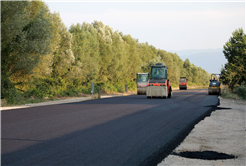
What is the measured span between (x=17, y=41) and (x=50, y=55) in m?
7.01

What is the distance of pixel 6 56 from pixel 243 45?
22569 mm

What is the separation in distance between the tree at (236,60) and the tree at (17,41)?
18.4 meters

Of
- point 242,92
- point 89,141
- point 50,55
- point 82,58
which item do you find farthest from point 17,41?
point 242,92

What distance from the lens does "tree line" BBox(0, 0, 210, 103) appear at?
21828mm

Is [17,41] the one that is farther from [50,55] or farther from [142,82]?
[142,82]

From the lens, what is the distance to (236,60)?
2775 centimetres

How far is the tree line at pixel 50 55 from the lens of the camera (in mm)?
21828

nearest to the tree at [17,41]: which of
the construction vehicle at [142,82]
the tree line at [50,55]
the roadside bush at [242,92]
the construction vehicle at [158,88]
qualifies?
the tree line at [50,55]

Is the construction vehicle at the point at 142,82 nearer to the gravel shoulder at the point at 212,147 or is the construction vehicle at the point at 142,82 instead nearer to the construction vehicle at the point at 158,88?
the construction vehicle at the point at 158,88

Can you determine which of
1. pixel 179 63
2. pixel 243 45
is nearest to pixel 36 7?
pixel 243 45

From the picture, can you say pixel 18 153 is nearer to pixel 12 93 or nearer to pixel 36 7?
pixel 12 93

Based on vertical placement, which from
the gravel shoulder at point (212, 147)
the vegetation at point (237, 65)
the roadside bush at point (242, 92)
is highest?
the vegetation at point (237, 65)

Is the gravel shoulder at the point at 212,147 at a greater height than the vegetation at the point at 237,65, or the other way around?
the vegetation at the point at 237,65

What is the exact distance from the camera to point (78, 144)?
25.6ft
